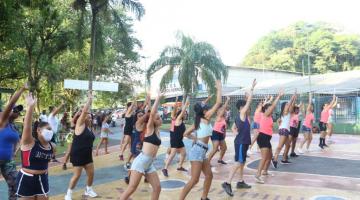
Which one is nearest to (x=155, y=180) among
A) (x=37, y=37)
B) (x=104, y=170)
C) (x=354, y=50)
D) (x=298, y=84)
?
(x=104, y=170)

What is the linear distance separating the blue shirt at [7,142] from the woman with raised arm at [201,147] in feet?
9.13

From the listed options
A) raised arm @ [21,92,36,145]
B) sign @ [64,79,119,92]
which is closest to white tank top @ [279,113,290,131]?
raised arm @ [21,92,36,145]

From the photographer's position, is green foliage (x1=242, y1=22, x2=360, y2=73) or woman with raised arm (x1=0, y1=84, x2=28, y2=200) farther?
green foliage (x1=242, y1=22, x2=360, y2=73)

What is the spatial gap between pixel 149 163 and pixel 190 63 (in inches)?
852

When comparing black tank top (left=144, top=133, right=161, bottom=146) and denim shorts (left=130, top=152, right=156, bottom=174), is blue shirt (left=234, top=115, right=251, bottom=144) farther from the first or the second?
denim shorts (left=130, top=152, right=156, bottom=174)

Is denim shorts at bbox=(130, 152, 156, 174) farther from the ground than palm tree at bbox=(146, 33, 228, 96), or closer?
closer

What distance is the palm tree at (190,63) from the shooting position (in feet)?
90.6

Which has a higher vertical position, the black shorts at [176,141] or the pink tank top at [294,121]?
the pink tank top at [294,121]

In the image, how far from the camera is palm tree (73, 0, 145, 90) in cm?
1959

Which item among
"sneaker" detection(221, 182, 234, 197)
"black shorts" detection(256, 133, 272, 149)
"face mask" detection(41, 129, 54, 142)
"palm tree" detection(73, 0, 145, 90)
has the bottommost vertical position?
"sneaker" detection(221, 182, 234, 197)

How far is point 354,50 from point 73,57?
113ft

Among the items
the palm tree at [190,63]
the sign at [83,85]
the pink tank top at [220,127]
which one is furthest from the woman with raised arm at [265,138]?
the palm tree at [190,63]

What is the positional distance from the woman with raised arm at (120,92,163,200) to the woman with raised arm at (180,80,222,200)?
73 centimetres

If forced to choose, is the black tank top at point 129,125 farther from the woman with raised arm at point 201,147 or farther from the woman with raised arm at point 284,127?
the woman with raised arm at point 201,147
